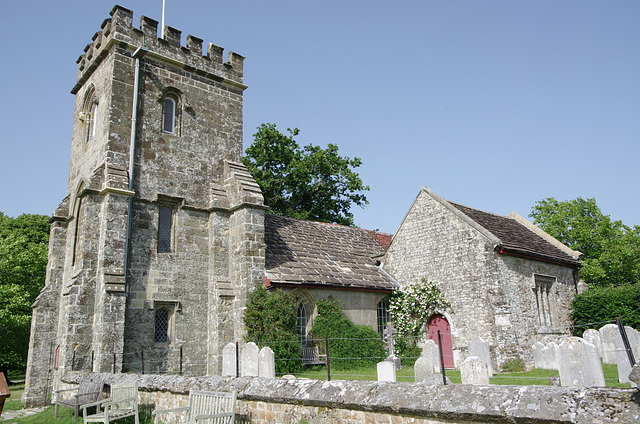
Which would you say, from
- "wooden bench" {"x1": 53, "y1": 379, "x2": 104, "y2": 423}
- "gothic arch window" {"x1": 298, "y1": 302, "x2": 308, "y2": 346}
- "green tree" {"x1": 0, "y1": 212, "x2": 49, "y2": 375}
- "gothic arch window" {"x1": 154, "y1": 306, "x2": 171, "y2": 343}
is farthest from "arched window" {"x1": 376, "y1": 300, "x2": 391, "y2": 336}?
"green tree" {"x1": 0, "y1": 212, "x2": 49, "y2": 375}

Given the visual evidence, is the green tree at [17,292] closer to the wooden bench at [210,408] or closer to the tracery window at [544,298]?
the wooden bench at [210,408]

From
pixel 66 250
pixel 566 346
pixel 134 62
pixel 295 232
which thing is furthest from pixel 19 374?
pixel 566 346

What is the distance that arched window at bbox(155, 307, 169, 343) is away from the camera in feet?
53.9

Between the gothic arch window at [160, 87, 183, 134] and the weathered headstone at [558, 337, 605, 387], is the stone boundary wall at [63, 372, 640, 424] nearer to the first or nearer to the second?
the weathered headstone at [558, 337, 605, 387]

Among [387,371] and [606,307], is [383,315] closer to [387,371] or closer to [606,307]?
[606,307]

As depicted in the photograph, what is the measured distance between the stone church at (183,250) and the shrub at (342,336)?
0.53 metres

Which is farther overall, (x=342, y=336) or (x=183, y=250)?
(x=342, y=336)

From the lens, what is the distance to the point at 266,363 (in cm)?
1018

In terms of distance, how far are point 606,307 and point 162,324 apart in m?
18.3

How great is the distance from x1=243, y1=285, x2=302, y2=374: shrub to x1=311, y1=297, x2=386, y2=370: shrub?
1644 mm

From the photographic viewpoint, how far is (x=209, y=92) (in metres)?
19.9

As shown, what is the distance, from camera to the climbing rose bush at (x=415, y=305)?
19.9 metres

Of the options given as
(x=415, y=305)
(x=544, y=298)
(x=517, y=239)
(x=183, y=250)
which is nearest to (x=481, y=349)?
(x=415, y=305)

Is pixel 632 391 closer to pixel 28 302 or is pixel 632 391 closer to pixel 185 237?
pixel 185 237
